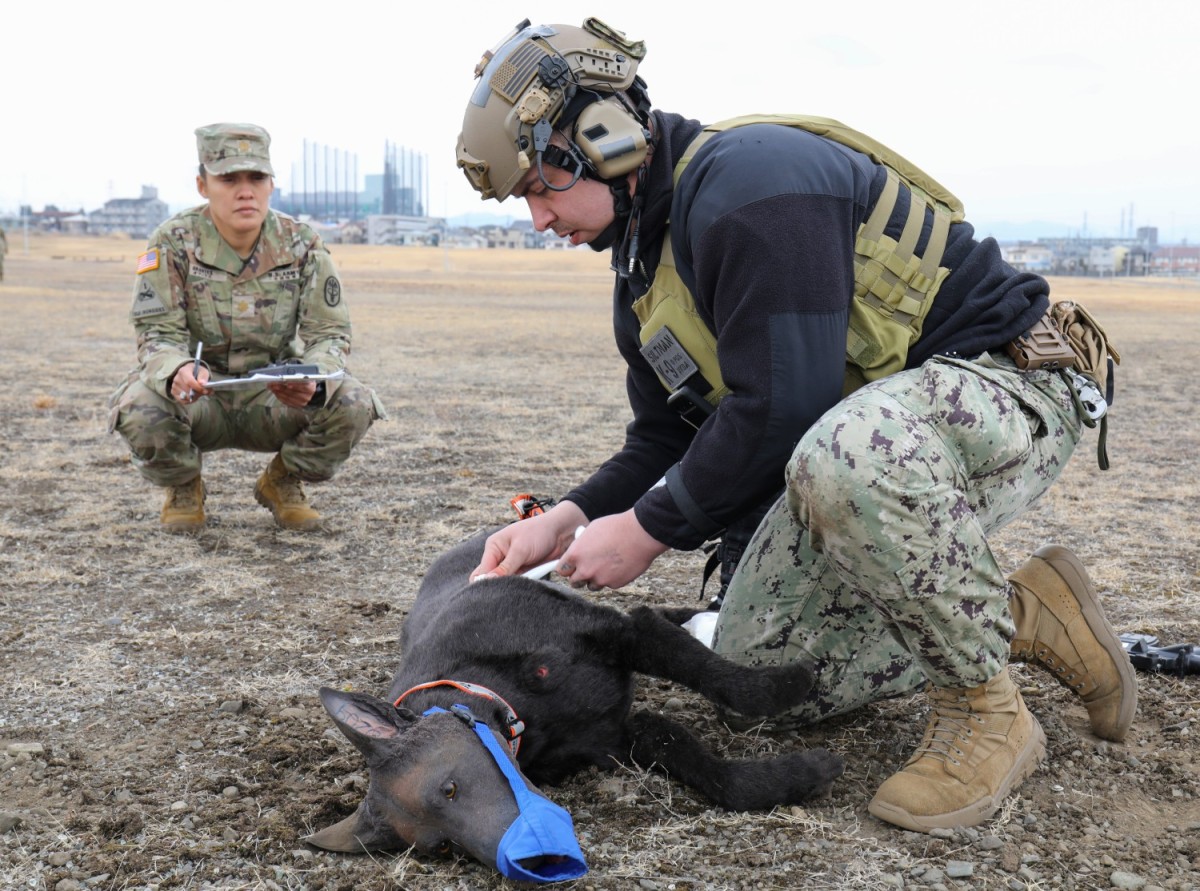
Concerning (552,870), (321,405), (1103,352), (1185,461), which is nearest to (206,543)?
(321,405)

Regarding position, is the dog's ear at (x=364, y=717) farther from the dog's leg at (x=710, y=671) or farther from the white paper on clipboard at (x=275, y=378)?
the white paper on clipboard at (x=275, y=378)

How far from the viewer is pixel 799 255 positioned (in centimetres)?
263

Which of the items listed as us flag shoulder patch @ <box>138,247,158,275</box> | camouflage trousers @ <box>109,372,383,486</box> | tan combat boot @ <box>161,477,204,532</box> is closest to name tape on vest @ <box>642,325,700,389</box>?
camouflage trousers @ <box>109,372,383,486</box>

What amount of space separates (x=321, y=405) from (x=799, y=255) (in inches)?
145

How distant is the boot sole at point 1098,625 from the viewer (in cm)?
318

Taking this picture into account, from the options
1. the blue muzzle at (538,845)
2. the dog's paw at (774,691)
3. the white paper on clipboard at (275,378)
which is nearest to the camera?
the blue muzzle at (538,845)

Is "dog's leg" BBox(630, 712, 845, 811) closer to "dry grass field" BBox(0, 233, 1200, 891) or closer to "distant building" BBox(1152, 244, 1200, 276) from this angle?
"dry grass field" BBox(0, 233, 1200, 891)

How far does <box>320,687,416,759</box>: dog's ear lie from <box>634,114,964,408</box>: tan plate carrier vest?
1.19m

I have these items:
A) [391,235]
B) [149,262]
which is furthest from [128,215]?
[149,262]

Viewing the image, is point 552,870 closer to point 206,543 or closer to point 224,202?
point 206,543

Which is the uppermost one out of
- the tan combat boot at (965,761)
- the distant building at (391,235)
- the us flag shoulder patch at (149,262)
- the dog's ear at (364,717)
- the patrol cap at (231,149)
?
the distant building at (391,235)

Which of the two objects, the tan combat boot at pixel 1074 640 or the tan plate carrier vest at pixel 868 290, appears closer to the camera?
the tan plate carrier vest at pixel 868 290

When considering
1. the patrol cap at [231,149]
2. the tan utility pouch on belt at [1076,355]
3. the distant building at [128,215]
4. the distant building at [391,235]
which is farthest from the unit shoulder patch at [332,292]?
the distant building at [128,215]

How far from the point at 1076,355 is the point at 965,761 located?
1153 mm
